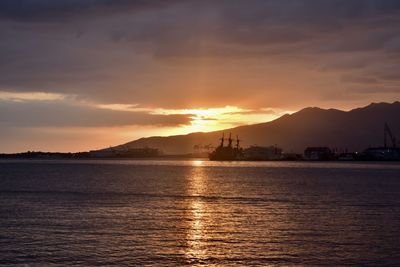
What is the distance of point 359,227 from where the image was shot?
4884 cm

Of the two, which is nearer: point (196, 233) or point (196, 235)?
point (196, 235)

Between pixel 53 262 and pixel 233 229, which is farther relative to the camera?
pixel 233 229

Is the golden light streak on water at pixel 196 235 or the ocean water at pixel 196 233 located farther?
the golden light streak on water at pixel 196 235

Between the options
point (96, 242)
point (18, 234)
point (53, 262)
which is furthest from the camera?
point (18, 234)

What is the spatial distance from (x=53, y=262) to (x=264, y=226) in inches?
796

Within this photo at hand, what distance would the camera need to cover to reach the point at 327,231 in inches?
1827

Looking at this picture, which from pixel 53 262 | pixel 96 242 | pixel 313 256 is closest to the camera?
pixel 53 262

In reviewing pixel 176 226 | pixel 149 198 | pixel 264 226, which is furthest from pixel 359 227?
pixel 149 198

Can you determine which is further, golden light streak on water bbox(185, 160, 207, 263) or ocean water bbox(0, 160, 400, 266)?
golden light streak on water bbox(185, 160, 207, 263)

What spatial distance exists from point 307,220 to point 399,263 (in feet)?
65.7

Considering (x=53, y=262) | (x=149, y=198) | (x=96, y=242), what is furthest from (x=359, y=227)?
(x=149, y=198)

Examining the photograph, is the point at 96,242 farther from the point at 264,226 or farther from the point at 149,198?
the point at 149,198

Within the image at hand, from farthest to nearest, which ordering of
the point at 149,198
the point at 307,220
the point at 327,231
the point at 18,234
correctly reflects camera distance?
the point at 149,198 → the point at 307,220 → the point at 327,231 → the point at 18,234

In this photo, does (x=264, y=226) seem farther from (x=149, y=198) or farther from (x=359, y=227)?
(x=149, y=198)
